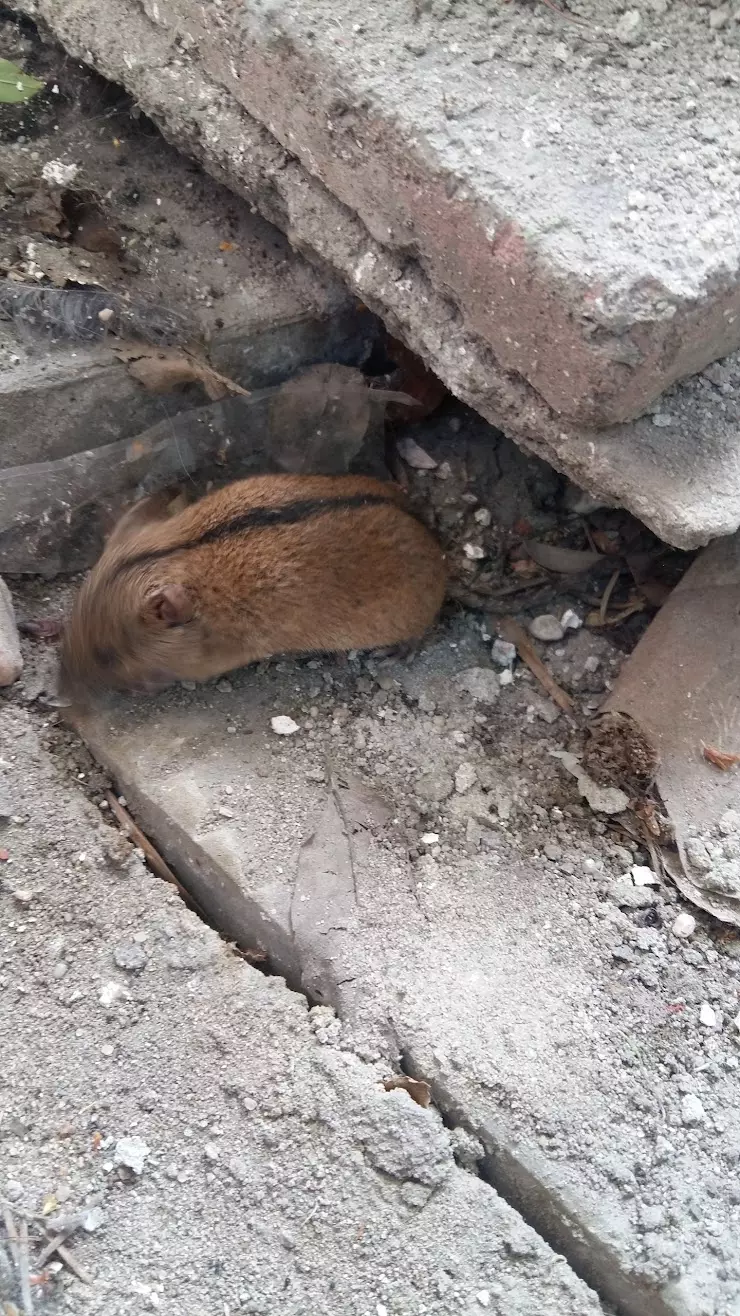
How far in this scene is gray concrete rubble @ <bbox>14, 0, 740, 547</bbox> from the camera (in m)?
1.94

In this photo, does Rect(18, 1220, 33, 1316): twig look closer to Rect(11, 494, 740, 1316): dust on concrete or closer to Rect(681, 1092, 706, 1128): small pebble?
Rect(11, 494, 740, 1316): dust on concrete

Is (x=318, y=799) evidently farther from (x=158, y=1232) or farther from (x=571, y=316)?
(x=571, y=316)

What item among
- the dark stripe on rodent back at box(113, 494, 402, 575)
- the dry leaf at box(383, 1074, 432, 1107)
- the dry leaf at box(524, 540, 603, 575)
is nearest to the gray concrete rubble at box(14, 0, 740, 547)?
the dark stripe on rodent back at box(113, 494, 402, 575)

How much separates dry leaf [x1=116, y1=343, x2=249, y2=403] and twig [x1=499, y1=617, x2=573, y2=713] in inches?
54.2

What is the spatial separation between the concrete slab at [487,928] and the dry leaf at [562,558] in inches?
17.2

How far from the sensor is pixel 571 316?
1.95m

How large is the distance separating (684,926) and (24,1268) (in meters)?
1.87

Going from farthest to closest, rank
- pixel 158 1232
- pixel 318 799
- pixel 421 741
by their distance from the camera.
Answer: pixel 421 741
pixel 318 799
pixel 158 1232

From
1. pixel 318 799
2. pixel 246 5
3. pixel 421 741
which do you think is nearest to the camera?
pixel 246 5

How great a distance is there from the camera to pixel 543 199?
1962 millimetres

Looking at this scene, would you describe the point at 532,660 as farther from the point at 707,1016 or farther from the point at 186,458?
the point at 186,458

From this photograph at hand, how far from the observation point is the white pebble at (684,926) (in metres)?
2.57

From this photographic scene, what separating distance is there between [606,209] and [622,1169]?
2.23 meters

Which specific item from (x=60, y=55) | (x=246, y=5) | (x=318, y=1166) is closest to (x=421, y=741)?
(x=318, y=1166)
